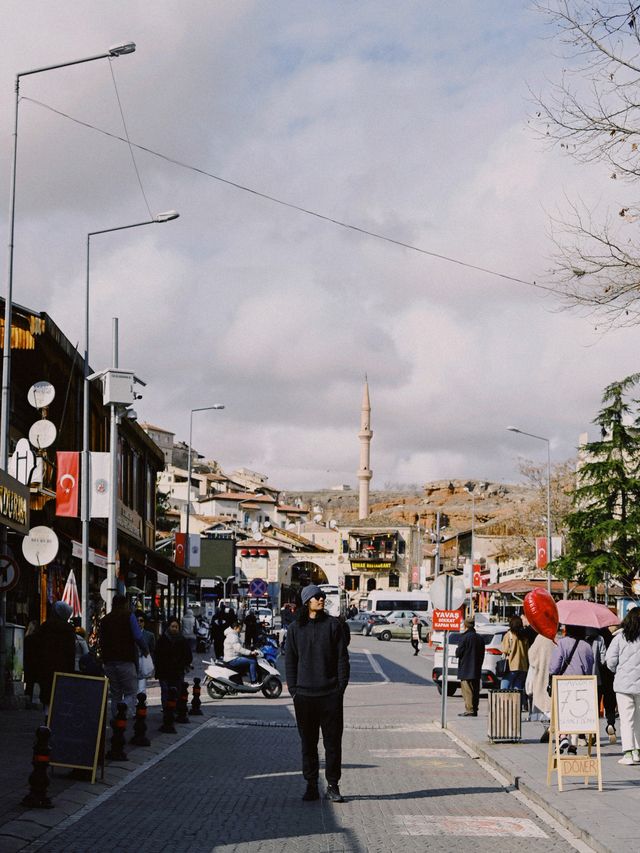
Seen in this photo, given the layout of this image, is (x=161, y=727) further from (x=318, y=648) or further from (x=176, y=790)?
(x=318, y=648)

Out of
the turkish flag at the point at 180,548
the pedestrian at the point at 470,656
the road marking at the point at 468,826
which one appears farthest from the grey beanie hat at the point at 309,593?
the turkish flag at the point at 180,548

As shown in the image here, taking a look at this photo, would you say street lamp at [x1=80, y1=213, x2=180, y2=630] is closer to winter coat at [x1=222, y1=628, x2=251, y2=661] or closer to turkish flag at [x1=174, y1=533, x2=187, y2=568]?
winter coat at [x1=222, y1=628, x2=251, y2=661]

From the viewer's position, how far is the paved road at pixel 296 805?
9.23m

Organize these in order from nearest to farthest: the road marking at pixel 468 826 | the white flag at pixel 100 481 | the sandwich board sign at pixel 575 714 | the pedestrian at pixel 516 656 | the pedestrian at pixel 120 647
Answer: the road marking at pixel 468 826, the sandwich board sign at pixel 575 714, the pedestrian at pixel 120 647, the pedestrian at pixel 516 656, the white flag at pixel 100 481

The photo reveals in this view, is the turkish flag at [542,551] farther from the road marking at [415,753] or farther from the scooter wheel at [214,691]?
the road marking at [415,753]

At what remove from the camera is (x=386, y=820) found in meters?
10.3

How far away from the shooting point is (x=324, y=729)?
1132 cm

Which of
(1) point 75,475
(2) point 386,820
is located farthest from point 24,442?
(2) point 386,820

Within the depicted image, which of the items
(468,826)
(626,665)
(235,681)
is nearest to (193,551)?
(235,681)

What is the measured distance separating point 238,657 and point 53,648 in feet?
41.5

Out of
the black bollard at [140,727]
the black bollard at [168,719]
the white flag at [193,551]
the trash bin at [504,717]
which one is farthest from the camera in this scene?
the white flag at [193,551]

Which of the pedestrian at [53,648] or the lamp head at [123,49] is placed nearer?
the pedestrian at [53,648]

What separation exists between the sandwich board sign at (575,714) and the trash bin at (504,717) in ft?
14.5

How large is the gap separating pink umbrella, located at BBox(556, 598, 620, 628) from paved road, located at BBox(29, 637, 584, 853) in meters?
2.07
